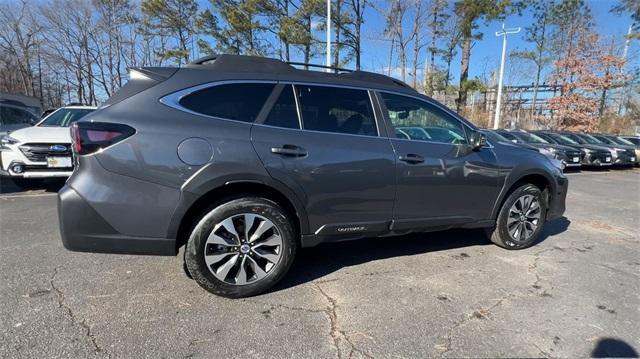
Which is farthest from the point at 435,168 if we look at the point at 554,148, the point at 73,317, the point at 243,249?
the point at 554,148

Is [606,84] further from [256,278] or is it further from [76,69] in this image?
[76,69]

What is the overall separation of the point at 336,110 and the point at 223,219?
132 cm

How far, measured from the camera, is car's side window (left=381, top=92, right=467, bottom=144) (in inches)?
131

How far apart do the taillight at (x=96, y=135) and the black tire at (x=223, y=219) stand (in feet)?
2.62

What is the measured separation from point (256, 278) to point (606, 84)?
106ft

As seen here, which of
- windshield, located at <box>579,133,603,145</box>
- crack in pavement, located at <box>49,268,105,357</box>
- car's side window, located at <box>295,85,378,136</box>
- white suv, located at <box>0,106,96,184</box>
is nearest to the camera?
crack in pavement, located at <box>49,268,105,357</box>

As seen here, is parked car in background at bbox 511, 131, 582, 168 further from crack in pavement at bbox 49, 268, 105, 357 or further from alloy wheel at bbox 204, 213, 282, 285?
crack in pavement at bbox 49, 268, 105, 357

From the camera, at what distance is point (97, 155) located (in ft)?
8.02

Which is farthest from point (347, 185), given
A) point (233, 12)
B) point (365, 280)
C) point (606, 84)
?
point (606, 84)

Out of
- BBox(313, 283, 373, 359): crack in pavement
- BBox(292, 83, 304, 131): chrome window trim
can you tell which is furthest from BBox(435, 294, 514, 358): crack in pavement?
BBox(292, 83, 304, 131): chrome window trim

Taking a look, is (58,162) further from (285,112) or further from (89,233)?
(285,112)

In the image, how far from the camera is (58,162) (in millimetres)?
5734

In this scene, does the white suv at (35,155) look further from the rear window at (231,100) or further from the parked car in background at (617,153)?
the parked car in background at (617,153)

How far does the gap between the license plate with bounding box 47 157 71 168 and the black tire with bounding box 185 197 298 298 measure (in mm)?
4438
